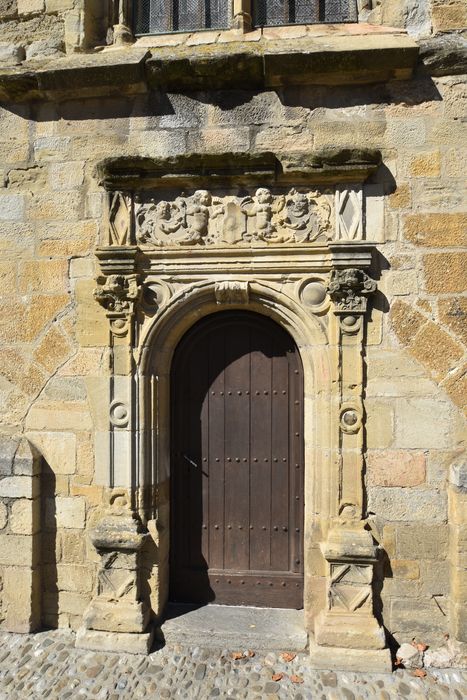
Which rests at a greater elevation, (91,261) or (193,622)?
(91,261)

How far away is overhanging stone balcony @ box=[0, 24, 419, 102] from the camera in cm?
328

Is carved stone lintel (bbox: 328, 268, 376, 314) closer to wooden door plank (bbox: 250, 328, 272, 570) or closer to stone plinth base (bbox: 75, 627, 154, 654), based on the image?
wooden door plank (bbox: 250, 328, 272, 570)

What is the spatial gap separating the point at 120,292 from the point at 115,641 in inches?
98.3

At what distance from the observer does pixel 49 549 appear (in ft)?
11.8

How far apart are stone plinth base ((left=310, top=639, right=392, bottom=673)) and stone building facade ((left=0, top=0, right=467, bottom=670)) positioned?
1 cm

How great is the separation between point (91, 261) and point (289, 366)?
1737mm

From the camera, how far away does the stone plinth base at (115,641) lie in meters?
3.24

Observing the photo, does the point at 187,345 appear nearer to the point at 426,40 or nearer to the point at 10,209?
the point at 10,209

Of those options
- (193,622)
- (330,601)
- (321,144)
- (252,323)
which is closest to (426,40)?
(321,144)

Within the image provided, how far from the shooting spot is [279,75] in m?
3.39

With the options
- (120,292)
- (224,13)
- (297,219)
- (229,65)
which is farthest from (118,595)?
(224,13)

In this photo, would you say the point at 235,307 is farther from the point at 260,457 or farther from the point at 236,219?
the point at 260,457

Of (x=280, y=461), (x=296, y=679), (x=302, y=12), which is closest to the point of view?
(x=296, y=679)

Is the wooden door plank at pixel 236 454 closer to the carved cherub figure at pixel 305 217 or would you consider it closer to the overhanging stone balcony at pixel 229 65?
the carved cherub figure at pixel 305 217
